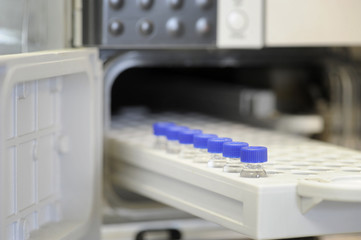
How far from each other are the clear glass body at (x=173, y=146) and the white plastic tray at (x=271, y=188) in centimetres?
2

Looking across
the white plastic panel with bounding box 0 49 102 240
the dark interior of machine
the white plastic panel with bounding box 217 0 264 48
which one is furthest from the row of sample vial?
the dark interior of machine

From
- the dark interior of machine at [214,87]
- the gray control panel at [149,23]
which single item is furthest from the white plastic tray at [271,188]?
the dark interior of machine at [214,87]

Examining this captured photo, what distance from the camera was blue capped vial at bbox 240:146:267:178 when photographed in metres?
1.08

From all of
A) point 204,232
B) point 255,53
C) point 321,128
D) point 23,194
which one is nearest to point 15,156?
point 23,194

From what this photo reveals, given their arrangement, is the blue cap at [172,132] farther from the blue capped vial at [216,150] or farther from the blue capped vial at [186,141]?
the blue capped vial at [216,150]

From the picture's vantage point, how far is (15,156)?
3.82ft

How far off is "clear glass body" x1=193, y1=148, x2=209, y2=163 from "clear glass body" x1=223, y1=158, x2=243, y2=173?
0.29ft

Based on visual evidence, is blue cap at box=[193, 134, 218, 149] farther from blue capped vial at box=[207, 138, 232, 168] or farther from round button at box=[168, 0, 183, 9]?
round button at box=[168, 0, 183, 9]

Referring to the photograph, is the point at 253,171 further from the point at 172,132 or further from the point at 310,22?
the point at 310,22

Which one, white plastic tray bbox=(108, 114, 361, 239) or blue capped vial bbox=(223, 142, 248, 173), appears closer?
white plastic tray bbox=(108, 114, 361, 239)

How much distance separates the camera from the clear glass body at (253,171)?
3.59 ft

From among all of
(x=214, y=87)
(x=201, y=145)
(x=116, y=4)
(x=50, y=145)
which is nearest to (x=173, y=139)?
(x=201, y=145)

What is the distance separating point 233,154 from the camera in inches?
44.7

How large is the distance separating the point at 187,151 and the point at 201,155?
0.06m
